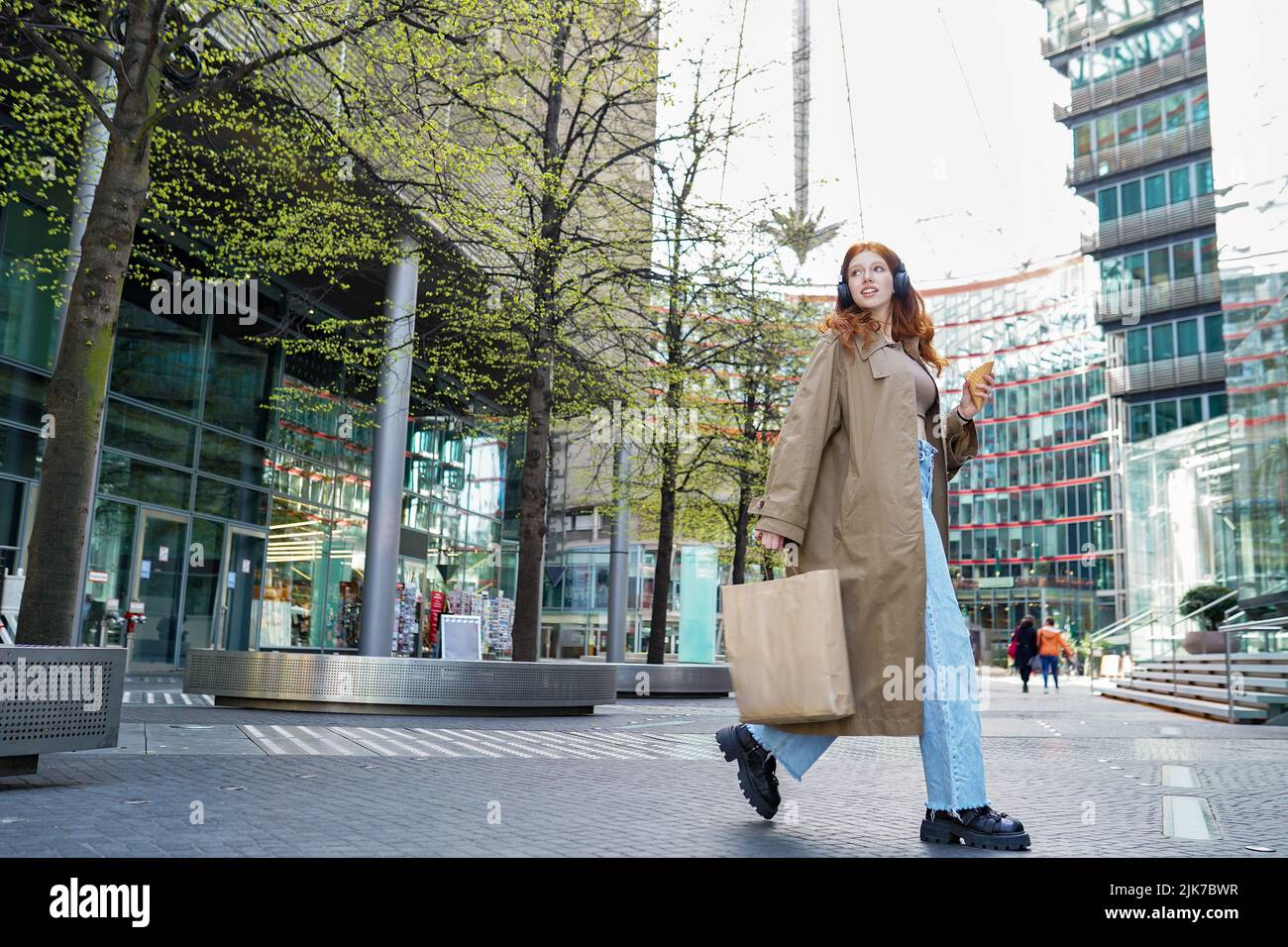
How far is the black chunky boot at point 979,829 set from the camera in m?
3.76

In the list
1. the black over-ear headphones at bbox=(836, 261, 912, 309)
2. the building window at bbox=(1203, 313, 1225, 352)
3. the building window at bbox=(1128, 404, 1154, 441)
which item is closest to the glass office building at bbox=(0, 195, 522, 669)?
the black over-ear headphones at bbox=(836, 261, 912, 309)

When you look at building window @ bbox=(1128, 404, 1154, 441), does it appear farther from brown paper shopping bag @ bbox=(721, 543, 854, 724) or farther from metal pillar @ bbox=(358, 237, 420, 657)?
brown paper shopping bag @ bbox=(721, 543, 854, 724)

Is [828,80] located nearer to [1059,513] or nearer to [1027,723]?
[1027,723]

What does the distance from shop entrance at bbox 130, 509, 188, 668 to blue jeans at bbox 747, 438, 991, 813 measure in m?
16.4

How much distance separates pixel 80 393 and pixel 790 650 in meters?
5.27

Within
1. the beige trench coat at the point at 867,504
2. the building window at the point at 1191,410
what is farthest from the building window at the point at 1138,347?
the beige trench coat at the point at 867,504

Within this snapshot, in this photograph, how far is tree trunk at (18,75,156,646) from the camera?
22.5 feet

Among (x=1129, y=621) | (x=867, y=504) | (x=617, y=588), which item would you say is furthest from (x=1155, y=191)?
(x=867, y=504)

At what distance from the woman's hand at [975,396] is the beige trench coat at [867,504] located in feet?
0.23

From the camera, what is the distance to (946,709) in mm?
3818

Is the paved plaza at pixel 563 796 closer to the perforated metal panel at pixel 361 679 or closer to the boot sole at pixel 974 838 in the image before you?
the boot sole at pixel 974 838

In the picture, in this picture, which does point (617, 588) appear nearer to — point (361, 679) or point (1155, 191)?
point (361, 679)

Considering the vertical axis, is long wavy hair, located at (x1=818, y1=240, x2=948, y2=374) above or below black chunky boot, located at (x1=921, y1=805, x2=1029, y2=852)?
above
